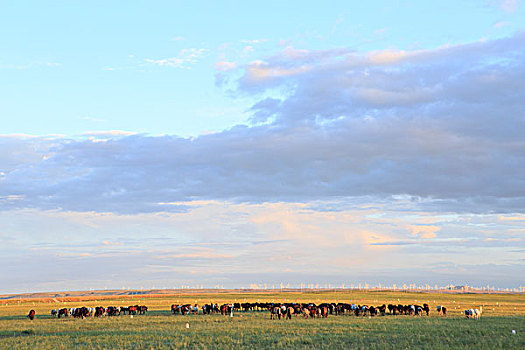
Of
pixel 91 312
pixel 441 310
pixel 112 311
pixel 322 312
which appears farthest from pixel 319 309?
pixel 91 312

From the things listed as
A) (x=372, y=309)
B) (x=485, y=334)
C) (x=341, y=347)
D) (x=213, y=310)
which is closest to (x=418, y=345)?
(x=341, y=347)

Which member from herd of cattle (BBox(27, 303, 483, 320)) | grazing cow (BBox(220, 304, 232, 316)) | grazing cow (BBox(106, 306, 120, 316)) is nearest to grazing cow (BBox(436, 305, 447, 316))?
herd of cattle (BBox(27, 303, 483, 320))

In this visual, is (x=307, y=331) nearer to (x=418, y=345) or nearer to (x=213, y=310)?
(x=418, y=345)

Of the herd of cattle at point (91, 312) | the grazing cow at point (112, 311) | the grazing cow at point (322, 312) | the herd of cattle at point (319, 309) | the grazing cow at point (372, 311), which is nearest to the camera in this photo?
the grazing cow at point (322, 312)

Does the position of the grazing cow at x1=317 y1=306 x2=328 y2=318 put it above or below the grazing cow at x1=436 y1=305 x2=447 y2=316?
above

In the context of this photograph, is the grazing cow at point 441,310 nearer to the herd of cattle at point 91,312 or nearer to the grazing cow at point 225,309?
the grazing cow at point 225,309

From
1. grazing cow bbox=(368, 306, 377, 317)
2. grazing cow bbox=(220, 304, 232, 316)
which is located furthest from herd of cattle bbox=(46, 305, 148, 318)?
grazing cow bbox=(368, 306, 377, 317)

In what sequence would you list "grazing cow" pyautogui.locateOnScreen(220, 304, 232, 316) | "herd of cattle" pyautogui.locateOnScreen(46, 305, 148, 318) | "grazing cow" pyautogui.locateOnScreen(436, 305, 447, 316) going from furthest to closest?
"grazing cow" pyautogui.locateOnScreen(220, 304, 232, 316) < "grazing cow" pyautogui.locateOnScreen(436, 305, 447, 316) < "herd of cattle" pyautogui.locateOnScreen(46, 305, 148, 318)

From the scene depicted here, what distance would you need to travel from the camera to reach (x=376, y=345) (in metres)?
27.4

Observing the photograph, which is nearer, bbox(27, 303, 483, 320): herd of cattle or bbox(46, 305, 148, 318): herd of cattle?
bbox(27, 303, 483, 320): herd of cattle

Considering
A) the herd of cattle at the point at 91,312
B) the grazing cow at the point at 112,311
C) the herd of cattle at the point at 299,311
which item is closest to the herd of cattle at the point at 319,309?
the herd of cattle at the point at 299,311

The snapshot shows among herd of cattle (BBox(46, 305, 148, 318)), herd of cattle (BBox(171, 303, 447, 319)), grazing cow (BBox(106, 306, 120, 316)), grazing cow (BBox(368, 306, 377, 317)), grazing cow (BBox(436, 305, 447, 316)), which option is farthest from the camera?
grazing cow (BBox(106, 306, 120, 316))

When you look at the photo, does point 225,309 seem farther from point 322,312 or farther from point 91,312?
point 91,312

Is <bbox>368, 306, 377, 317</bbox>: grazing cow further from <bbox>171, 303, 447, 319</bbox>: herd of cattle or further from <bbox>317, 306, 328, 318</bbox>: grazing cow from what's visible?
<bbox>317, 306, 328, 318</bbox>: grazing cow
